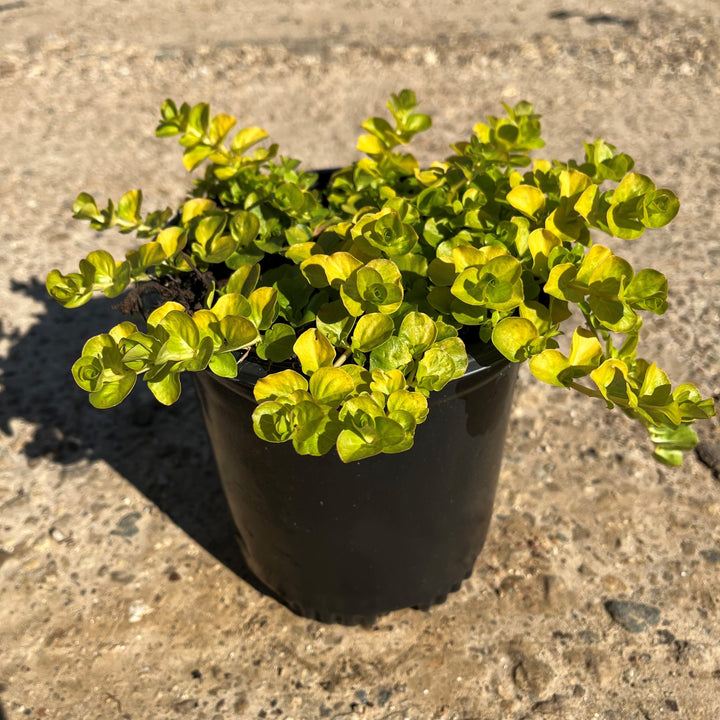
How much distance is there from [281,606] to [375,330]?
3.03 feet

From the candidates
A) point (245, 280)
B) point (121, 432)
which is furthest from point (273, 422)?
point (121, 432)

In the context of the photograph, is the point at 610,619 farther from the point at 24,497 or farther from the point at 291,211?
the point at 24,497

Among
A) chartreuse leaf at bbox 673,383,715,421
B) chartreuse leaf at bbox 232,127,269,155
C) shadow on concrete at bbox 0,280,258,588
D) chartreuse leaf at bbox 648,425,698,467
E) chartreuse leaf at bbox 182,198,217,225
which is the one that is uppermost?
chartreuse leaf at bbox 232,127,269,155

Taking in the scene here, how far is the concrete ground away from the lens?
1671 mm

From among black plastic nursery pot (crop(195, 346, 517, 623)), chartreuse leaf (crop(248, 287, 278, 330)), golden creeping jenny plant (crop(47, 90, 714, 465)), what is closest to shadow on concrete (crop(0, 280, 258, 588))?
black plastic nursery pot (crop(195, 346, 517, 623))

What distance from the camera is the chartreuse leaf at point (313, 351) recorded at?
117 cm

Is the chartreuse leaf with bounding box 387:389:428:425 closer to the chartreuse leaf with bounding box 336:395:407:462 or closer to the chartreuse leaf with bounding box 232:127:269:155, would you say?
the chartreuse leaf with bounding box 336:395:407:462

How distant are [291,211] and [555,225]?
48 cm

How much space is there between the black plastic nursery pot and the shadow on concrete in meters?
0.29

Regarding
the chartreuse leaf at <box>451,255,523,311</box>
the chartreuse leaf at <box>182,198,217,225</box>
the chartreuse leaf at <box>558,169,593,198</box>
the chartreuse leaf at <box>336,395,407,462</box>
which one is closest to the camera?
the chartreuse leaf at <box>336,395,407,462</box>

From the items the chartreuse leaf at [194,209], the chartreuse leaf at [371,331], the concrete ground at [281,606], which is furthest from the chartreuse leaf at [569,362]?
the concrete ground at [281,606]

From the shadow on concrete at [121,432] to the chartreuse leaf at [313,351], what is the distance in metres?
0.90

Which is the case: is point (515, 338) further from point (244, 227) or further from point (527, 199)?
point (244, 227)

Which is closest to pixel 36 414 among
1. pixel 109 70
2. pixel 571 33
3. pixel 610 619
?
pixel 610 619
